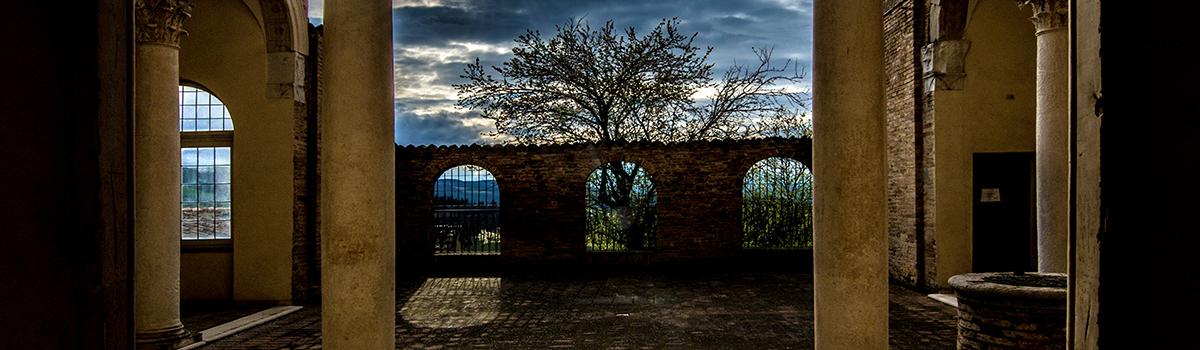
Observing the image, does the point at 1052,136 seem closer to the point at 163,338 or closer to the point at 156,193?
the point at 156,193

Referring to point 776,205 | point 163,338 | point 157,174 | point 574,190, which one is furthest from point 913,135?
point 163,338

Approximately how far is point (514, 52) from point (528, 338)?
1048cm

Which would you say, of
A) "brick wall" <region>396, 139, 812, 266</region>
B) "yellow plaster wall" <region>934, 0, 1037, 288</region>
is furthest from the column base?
"yellow plaster wall" <region>934, 0, 1037, 288</region>

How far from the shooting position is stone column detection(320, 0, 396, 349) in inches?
140

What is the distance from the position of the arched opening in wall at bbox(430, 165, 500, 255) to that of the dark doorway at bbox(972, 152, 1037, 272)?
9305 millimetres

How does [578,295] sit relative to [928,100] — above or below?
below

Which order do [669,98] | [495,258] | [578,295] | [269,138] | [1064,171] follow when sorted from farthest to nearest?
[669,98]
[495,258]
[578,295]
[269,138]
[1064,171]

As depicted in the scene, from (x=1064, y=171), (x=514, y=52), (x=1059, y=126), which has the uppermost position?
(x=514, y=52)

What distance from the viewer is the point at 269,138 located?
33.4 ft

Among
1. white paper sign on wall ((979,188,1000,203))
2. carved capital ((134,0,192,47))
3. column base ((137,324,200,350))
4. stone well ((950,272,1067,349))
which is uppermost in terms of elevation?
carved capital ((134,0,192,47))

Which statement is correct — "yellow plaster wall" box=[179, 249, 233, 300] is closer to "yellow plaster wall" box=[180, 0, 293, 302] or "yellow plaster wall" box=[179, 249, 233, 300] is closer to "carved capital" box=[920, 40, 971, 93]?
"yellow plaster wall" box=[180, 0, 293, 302]

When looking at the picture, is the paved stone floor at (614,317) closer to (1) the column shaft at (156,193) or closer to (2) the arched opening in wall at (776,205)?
(1) the column shaft at (156,193)

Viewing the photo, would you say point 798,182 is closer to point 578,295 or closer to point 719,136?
point 719,136

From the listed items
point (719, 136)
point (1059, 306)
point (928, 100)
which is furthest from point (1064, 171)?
point (719, 136)
